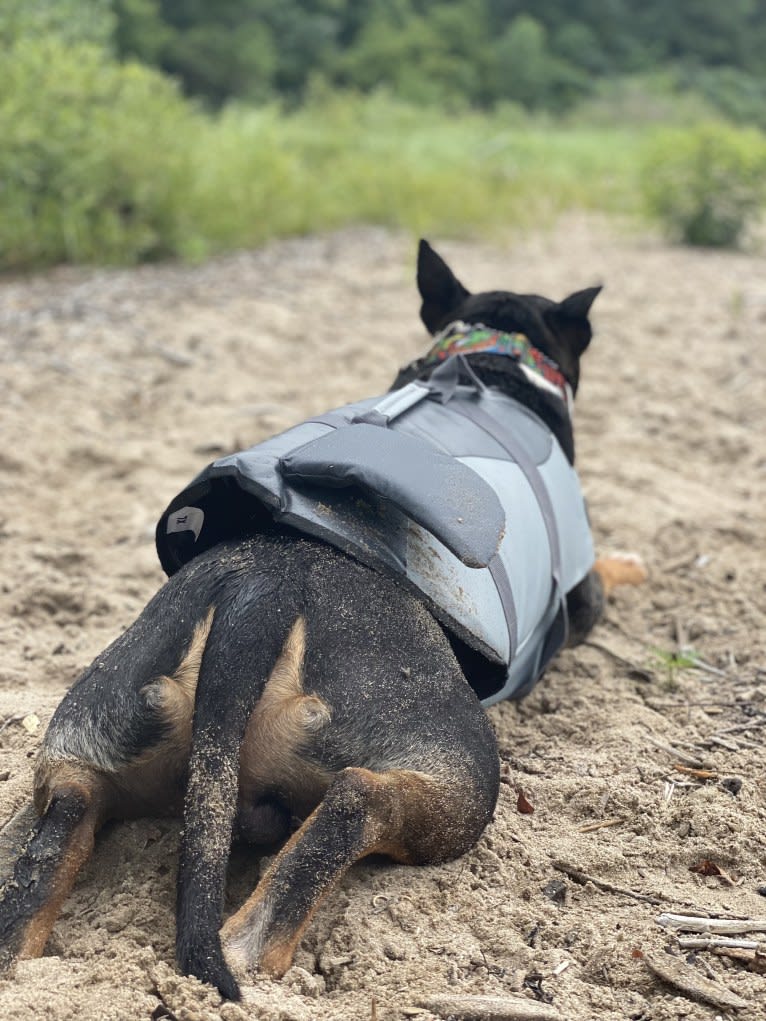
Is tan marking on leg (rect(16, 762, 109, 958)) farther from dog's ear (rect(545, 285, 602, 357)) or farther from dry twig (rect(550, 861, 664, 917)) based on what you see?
dog's ear (rect(545, 285, 602, 357))

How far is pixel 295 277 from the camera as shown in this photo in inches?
333

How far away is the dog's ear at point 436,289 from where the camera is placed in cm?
376

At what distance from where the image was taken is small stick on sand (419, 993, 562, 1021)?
1.89 meters

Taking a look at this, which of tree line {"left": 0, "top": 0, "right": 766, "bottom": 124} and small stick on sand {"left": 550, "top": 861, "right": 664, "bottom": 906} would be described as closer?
small stick on sand {"left": 550, "top": 861, "right": 664, "bottom": 906}

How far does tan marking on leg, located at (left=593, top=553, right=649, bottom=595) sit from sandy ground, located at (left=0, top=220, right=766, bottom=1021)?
0.06 meters

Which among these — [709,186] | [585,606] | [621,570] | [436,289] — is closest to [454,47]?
[709,186]

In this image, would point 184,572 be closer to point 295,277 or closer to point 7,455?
point 7,455

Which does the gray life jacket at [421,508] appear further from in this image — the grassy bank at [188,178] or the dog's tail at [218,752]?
the grassy bank at [188,178]

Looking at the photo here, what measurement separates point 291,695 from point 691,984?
915 millimetres

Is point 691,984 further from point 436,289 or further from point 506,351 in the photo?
point 436,289

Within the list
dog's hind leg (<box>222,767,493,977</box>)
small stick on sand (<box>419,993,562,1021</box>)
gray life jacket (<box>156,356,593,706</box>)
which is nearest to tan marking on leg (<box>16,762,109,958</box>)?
dog's hind leg (<box>222,767,493,977</box>)

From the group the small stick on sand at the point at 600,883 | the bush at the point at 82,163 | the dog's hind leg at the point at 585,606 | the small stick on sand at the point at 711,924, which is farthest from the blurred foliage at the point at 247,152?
the small stick on sand at the point at 711,924

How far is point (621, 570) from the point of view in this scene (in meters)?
4.03

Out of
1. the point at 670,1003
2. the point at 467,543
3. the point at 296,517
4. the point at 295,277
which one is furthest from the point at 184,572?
the point at 295,277
